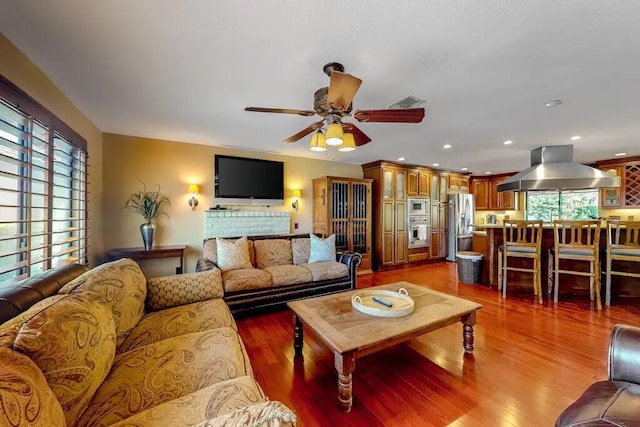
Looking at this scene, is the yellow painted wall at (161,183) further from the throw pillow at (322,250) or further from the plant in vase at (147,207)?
the throw pillow at (322,250)

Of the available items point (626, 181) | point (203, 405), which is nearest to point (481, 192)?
point (626, 181)

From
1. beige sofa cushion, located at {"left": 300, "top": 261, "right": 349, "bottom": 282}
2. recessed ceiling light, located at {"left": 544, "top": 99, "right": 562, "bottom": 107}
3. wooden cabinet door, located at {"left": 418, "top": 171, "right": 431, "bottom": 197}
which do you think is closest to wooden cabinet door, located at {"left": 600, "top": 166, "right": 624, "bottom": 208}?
wooden cabinet door, located at {"left": 418, "top": 171, "right": 431, "bottom": 197}

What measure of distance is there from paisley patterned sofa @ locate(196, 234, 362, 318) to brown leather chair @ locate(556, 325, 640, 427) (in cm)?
261

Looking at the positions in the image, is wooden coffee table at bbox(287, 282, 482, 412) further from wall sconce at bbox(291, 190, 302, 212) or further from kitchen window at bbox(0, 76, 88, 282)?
wall sconce at bbox(291, 190, 302, 212)

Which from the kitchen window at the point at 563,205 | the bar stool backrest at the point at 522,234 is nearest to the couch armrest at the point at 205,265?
the bar stool backrest at the point at 522,234

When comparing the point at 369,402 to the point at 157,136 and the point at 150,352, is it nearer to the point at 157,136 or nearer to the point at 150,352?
the point at 150,352

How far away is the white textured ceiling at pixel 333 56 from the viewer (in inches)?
56.2

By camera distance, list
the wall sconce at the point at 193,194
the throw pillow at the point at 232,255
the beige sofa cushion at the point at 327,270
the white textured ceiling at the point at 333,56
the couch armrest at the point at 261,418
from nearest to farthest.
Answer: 1. the couch armrest at the point at 261,418
2. the white textured ceiling at the point at 333,56
3. the throw pillow at the point at 232,255
4. the beige sofa cushion at the point at 327,270
5. the wall sconce at the point at 193,194

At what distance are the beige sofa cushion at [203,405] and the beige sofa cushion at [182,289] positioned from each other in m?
1.24

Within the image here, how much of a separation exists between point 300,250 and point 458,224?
445 centimetres

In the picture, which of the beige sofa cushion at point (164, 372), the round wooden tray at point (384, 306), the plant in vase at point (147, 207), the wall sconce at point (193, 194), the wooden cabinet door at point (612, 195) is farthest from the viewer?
the wooden cabinet door at point (612, 195)

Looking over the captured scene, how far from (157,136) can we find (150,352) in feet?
11.0

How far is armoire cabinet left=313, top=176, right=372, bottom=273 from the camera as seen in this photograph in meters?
4.88

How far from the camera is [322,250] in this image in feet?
12.8
